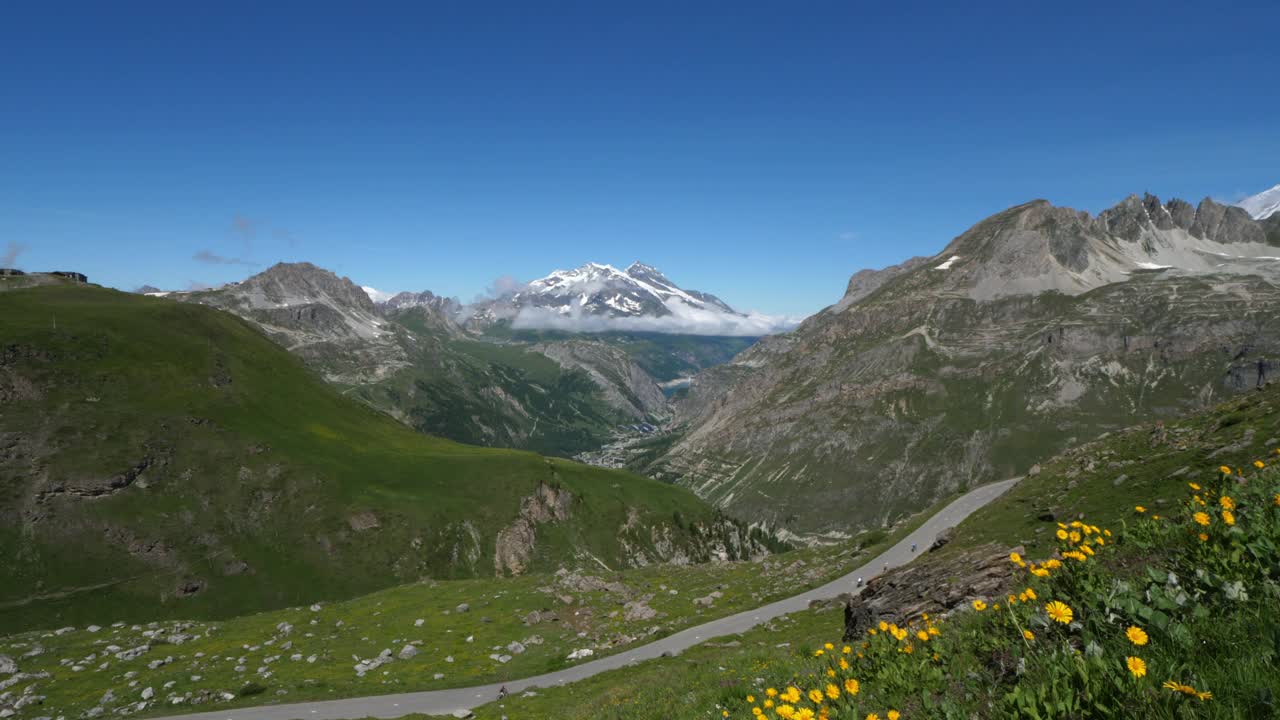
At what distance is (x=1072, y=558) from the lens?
8516mm

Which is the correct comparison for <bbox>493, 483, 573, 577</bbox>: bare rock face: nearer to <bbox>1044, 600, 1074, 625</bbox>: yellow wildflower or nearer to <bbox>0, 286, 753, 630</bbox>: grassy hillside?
<bbox>0, 286, 753, 630</bbox>: grassy hillside

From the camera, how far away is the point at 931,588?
2045 cm

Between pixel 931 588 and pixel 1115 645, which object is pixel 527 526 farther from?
pixel 1115 645

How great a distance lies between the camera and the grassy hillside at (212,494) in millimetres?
108125

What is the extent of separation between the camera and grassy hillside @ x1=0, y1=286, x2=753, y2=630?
108 metres

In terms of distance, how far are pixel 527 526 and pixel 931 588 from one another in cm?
14615

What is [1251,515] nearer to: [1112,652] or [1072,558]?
[1072,558]

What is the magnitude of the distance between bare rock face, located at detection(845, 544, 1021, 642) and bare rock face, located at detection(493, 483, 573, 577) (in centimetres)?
13208

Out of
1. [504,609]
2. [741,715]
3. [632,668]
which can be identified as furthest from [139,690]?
[741,715]

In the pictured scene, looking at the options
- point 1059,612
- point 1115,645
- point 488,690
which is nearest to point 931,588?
point 1059,612

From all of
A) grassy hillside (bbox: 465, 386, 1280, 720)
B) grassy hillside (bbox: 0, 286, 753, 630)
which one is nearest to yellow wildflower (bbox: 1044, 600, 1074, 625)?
grassy hillside (bbox: 465, 386, 1280, 720)

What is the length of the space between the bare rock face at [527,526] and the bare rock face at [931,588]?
13208cm

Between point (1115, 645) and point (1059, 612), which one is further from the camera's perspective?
point (1059, 612)

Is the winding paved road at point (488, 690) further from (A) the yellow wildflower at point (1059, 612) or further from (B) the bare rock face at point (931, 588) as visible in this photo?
(A) the yellow wildflower at point (1059, 612)
